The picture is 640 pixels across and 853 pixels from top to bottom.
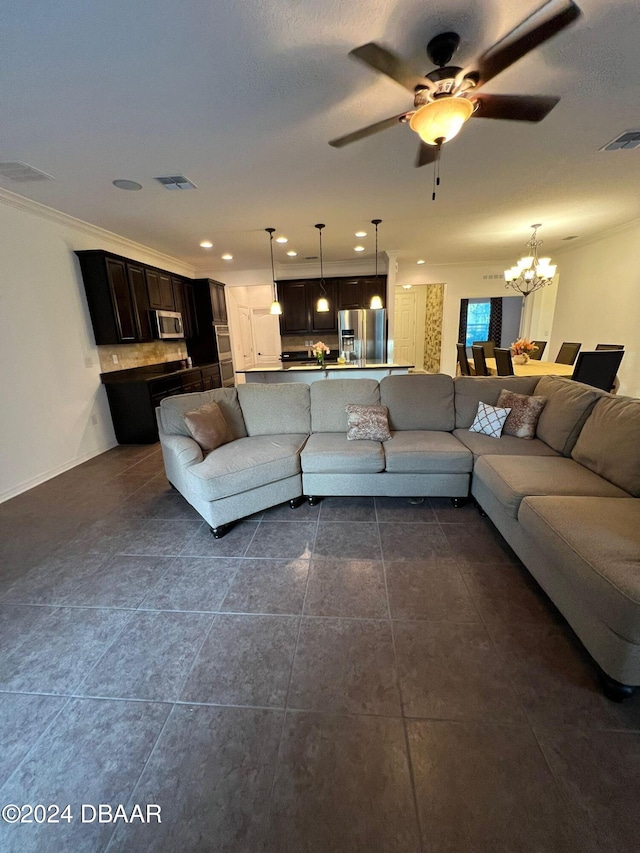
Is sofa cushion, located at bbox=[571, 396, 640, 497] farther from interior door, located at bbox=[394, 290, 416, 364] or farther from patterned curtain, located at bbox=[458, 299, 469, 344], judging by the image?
patterned curtain, located at bbox=[458, 299, 469, 344]

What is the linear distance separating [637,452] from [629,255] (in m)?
5.08

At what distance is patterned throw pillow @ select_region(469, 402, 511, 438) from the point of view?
2795mm

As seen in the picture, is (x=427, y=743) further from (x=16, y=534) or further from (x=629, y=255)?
(x=629, y=255)

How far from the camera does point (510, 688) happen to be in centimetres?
133

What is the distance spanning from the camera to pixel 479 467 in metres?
2.41

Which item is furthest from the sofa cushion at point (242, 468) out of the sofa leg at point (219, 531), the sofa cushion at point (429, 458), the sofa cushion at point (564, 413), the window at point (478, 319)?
the window at point (478, 319)

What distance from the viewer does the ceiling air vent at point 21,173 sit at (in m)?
2.57

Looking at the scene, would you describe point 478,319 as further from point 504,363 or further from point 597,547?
point 597,547

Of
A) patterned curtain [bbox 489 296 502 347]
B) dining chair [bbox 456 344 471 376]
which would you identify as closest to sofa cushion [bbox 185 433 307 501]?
dining chair [bbox 456 344 471 376]

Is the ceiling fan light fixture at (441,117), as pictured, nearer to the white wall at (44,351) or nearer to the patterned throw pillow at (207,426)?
the patterned throw pillow at (207,426)

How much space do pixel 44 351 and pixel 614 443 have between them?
5.05 metres

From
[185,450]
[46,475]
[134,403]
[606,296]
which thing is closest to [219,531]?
[185,450]

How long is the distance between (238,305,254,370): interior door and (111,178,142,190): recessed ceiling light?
15.8 ft

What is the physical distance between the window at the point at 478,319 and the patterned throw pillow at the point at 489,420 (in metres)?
7.64
